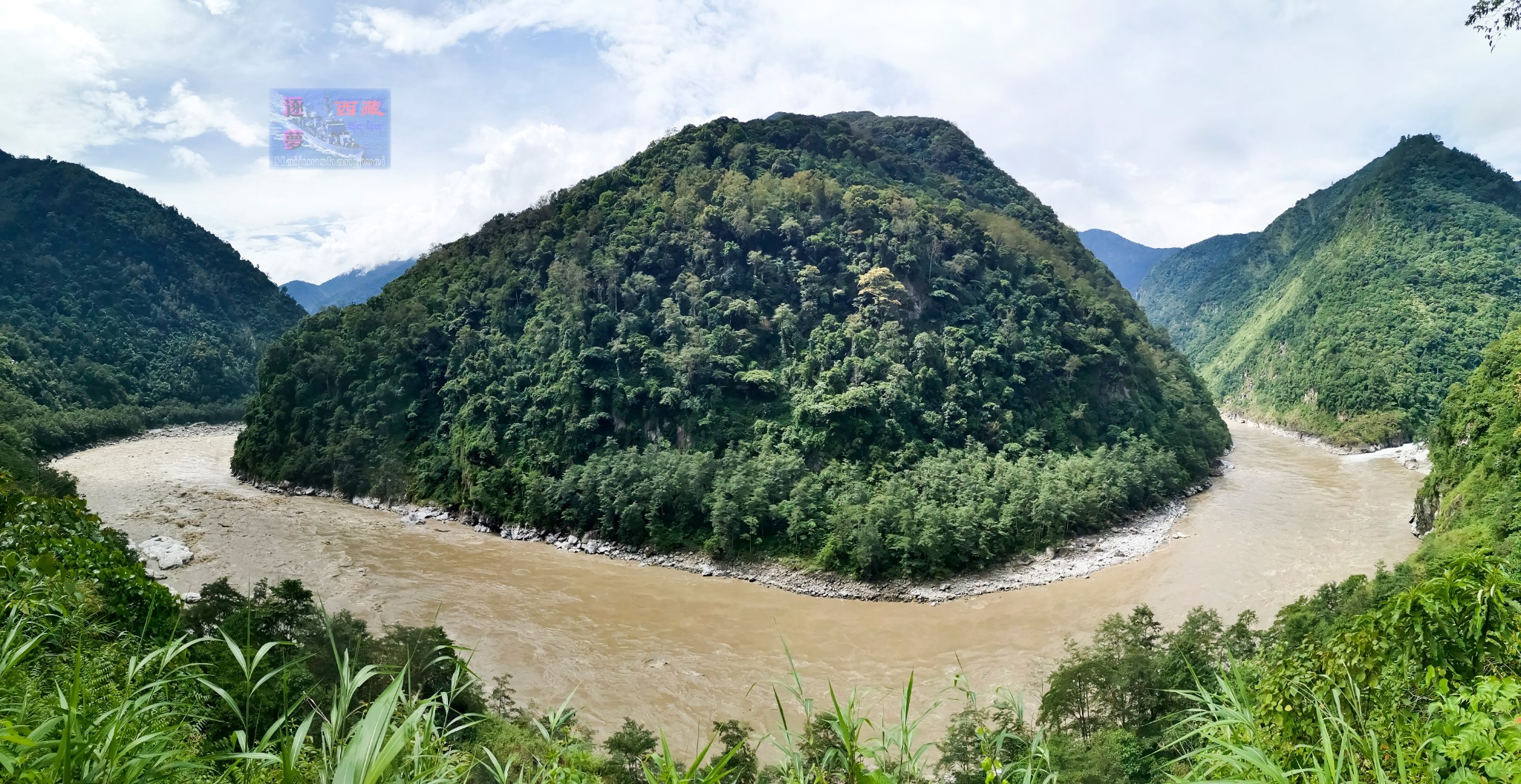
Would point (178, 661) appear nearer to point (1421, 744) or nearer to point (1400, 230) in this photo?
point (1421, 744)

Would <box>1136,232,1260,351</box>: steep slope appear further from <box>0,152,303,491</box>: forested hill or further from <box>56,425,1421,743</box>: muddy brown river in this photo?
<box>0,152,303,491</box>: forested hill

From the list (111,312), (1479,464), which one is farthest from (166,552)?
(111,312)

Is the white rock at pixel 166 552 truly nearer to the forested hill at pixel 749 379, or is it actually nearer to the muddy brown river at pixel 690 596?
the muddy brown river at pixel 690 596

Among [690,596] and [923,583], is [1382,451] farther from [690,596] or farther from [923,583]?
[690,596]

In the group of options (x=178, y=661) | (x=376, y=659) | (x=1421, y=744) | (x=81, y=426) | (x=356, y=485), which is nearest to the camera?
(x=1421, y=744)

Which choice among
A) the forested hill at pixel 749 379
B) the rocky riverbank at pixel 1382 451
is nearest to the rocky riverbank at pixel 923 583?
the forested hill at pixel 749 379

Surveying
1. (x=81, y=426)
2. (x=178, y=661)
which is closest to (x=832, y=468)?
(x=178, y=661)
